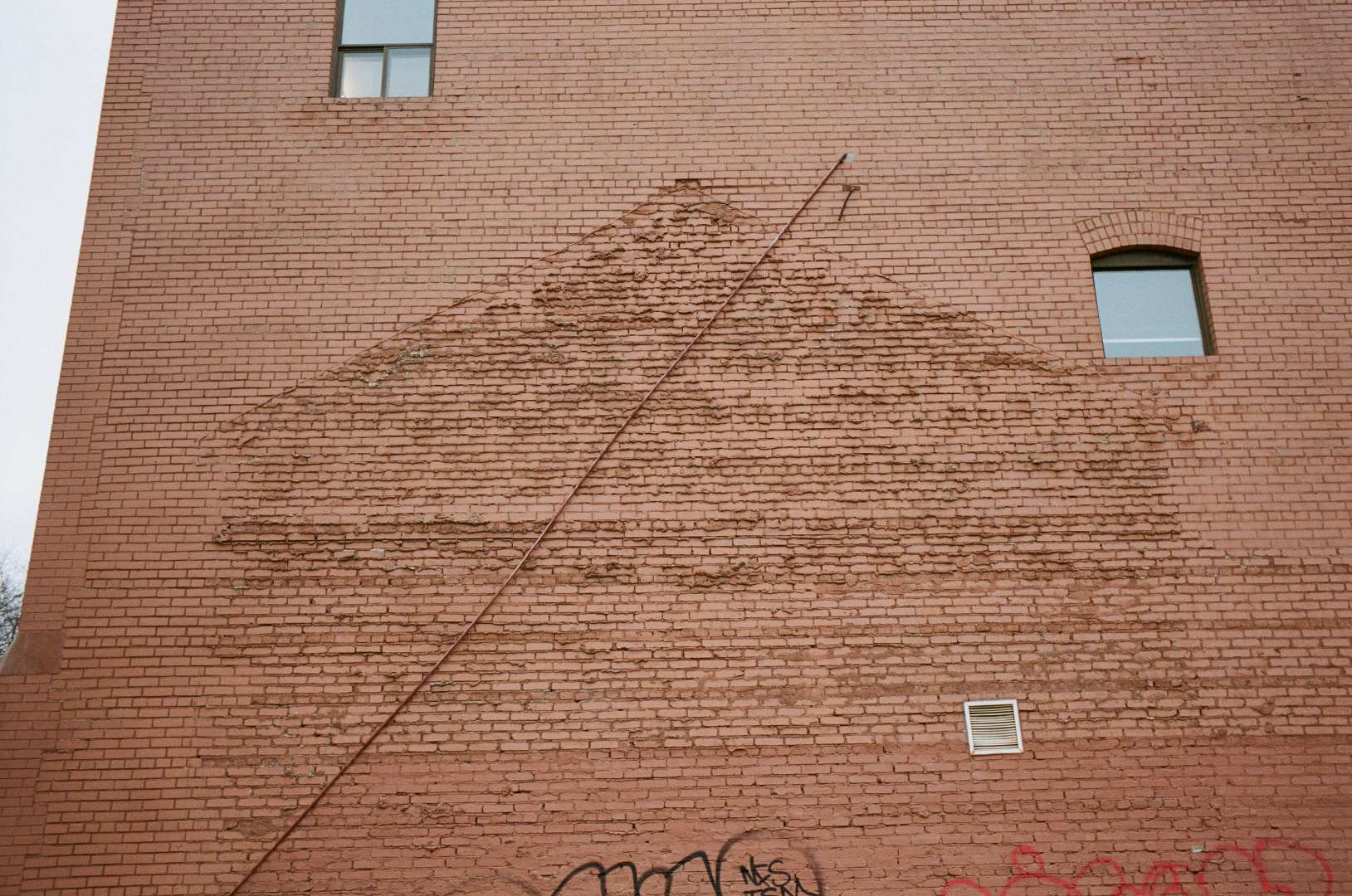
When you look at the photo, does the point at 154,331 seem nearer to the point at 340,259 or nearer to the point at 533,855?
the point at 340,259

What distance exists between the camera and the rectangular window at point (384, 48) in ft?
29.1

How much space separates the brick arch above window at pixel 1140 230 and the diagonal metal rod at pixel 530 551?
229 cm

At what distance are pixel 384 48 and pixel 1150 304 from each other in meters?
7.45

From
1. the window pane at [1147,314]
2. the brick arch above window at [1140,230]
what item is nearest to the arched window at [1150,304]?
the window pane at [1147,314]

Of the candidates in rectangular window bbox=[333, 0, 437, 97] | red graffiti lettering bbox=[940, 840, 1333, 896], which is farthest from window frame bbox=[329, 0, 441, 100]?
red graffiti lettering bbox=[940, 840, 1333, 896]

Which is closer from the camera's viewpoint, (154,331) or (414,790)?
(414,790)

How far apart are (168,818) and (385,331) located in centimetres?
409

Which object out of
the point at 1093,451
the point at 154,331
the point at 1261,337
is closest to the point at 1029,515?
the point at 1093,451

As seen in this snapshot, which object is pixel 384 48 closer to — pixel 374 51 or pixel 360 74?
pixel 374 51

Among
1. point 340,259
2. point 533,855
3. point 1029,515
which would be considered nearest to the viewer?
point 533,855

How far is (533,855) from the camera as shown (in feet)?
22.6

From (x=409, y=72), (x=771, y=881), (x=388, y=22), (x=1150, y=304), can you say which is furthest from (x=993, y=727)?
(x=388, y=22)

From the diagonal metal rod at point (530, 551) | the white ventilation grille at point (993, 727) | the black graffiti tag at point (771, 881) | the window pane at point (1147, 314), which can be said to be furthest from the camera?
the window pane at point (1147, 314)

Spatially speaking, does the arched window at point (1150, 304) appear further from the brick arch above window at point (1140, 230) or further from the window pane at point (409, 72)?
the window pane at point (409, 72)
